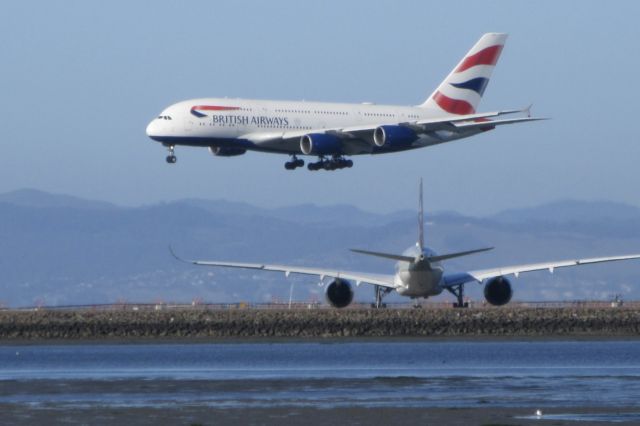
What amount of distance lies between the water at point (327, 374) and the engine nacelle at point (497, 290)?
1282 cm

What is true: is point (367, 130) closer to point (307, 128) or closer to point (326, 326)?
point (307, 128)

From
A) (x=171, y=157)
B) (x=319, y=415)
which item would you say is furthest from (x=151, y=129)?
(x=319, y=415)

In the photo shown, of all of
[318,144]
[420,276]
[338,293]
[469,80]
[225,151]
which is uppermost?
[469,80]

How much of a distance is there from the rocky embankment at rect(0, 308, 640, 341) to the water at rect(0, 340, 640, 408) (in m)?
3.72

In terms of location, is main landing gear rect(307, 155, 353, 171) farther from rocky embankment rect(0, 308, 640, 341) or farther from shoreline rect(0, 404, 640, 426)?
shoreline rect(0, 404, 640, 426)

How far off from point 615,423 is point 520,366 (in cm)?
1972

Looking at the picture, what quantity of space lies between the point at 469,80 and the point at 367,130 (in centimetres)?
1787

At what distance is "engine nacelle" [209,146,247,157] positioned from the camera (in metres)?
90.8

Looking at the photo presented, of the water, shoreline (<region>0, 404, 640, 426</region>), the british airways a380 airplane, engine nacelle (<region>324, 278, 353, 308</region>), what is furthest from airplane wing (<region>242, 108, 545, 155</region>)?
shoreline (<region>0, 404, 640, 426</region>)

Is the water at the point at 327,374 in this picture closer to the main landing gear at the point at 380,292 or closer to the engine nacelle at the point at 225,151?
the main landing gear at the point at 380,292

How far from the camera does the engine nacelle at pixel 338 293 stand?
296 feet

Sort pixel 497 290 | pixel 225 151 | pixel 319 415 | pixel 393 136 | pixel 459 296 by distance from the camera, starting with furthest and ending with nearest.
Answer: pixel 393 136, pixel 225 151, pixel 497 290, pixel 459 296, pixel 319 415

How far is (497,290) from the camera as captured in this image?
3538 inches

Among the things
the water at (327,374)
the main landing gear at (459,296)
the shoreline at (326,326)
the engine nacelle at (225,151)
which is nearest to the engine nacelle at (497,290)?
the main landing gear at (459,296)
